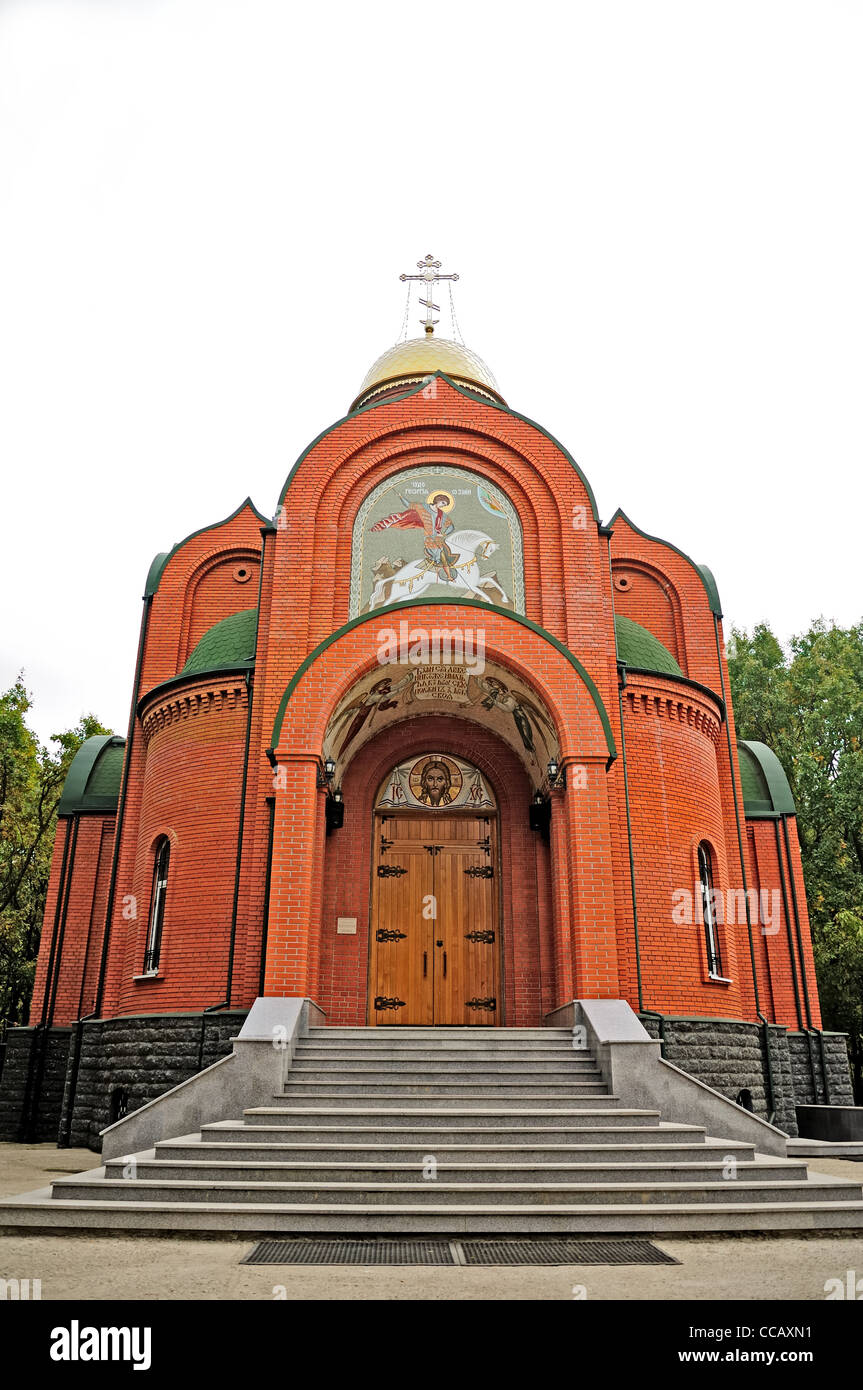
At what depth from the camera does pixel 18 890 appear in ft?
78.5

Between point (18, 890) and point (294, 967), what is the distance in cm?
1737

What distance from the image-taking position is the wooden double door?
37.9ft

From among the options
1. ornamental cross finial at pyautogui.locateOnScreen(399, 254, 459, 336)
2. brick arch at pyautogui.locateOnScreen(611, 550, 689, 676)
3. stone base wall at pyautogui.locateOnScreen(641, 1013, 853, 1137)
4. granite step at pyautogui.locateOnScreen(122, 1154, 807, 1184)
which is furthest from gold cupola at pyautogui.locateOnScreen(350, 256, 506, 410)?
granite step at pyautogui.locateOnScreen(122, 1154, 807, 1184)

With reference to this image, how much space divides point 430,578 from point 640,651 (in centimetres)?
316

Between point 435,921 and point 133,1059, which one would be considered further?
point 435,921

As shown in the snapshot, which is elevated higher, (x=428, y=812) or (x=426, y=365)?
(x=426, y=365)

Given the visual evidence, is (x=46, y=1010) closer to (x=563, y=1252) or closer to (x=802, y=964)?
(x=563, y=1252)

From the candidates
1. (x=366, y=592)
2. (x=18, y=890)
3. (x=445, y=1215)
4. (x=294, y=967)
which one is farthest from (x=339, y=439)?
(x=18, y=890)

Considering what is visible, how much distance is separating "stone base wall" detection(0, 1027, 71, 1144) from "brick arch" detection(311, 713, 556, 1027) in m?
5.08

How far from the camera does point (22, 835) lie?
889 inches

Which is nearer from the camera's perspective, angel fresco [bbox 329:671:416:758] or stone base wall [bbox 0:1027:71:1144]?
angel fresco [bbox 329:671:416:758]

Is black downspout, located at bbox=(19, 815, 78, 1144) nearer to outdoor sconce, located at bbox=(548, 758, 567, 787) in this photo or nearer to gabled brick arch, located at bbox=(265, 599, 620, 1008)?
gabled brick arch, located at bbox=(265, 599, 620, 1008)

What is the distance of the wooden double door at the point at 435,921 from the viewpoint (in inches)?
454

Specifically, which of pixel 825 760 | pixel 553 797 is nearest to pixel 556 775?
pixel 553 797
